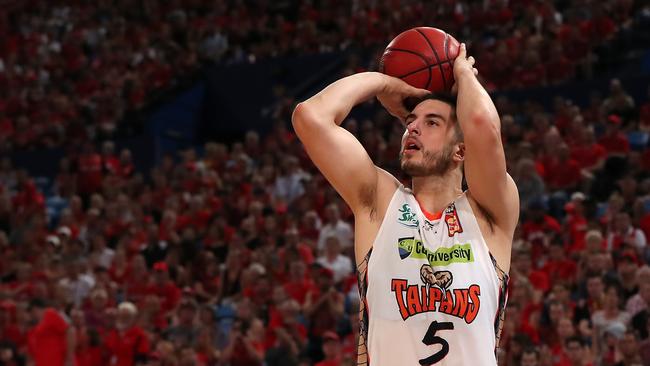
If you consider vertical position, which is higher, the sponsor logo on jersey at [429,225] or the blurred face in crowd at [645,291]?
the sponsor logo on jersey at [429,225]

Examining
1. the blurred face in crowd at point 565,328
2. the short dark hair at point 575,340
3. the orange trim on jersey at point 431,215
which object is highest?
the orange trim on jersey at point 431,215

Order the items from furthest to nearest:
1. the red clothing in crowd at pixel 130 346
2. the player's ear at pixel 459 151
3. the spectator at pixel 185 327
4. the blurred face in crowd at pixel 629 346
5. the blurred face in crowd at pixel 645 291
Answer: the red clothing in crowd at pixel 130 346 → the spectator at pixel 185 327 → the blurred face in crowd at pixel 645 291 → the blurred face in crowd at pixel 629 346 → the player's ear at pixel 459 151

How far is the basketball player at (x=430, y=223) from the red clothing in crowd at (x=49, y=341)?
7610 millimetres

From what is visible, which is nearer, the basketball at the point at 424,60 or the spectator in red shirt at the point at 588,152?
the basketball at the point at 424,60

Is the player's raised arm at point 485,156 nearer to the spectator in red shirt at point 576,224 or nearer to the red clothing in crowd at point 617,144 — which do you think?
the spectator in red shirt at point 576,224

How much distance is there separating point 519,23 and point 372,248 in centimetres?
1238

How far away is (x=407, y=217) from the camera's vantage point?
4086 mm

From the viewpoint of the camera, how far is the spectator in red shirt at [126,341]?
433 inches

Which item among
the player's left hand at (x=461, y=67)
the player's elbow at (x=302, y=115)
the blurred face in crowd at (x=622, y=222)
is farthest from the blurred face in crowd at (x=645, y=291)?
the player's elbow at (x=302, y=115)

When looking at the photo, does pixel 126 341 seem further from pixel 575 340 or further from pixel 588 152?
pixel 588 152

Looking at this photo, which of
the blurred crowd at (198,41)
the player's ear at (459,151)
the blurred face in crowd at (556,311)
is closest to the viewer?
the player's ear at (459,151)

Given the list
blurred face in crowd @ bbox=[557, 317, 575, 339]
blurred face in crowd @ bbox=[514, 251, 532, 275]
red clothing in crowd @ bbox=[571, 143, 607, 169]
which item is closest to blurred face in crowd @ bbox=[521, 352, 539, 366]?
blurred face in crowd @ bbox=[557, 317, 575, 339]

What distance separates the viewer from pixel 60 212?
16141mm

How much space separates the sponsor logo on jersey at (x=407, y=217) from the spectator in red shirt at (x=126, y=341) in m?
7.11
